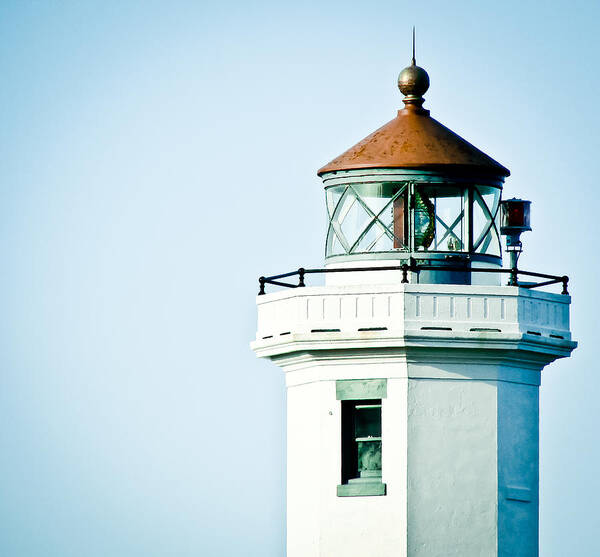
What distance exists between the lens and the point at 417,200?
34188 millimetres

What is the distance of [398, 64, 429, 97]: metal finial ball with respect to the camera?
35.0 metres

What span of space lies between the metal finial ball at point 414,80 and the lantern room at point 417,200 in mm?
581

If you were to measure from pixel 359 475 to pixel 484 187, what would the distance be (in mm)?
4234

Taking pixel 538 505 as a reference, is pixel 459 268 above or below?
above

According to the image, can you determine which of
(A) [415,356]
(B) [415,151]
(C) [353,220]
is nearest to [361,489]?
(A) [415,356]

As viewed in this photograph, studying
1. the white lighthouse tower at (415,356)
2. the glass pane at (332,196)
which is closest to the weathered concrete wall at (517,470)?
Answer: the white lighthouse tower at (415,356)

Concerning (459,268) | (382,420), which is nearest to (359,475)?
(382,420)

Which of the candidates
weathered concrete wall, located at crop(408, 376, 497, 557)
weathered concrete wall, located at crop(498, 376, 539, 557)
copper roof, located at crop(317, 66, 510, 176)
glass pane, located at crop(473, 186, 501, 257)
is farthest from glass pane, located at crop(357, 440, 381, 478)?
copper roof, located at crop(317, 66, 510, 176)

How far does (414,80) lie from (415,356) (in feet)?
13.0

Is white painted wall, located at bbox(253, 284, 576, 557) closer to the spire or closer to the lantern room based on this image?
the lantern room

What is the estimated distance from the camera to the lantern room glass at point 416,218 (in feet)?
112

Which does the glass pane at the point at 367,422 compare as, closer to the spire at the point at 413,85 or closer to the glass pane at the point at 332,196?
the glass pane at the point at 332,196

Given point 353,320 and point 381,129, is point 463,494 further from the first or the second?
point 381,129

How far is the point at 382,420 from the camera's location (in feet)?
111
